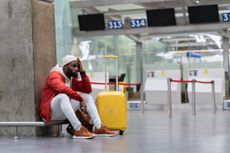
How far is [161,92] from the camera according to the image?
57.8ft

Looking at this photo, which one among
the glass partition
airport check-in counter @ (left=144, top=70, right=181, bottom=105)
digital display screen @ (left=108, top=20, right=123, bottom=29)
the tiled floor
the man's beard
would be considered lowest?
the tiled floor

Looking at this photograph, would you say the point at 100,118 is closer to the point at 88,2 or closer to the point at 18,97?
the point at 18,97

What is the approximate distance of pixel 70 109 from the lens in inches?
287

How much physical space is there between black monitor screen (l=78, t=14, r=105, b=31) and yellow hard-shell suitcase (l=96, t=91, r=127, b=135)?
12.0 meters

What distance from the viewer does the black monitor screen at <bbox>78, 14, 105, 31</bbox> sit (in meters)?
19.8

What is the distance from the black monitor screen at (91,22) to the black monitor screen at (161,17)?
1.77m

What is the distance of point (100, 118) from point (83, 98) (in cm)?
59

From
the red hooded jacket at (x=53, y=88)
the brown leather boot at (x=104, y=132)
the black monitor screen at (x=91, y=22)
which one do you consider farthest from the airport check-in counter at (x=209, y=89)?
the red hooded jacket at (x=53, y=88)

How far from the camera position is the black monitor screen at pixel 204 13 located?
18.3m

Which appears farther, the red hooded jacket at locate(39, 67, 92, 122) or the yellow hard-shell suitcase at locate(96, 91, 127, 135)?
the yellow hard-shell suitcase at locate(96, 91, 127, 135)

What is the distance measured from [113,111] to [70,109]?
2.90 feet

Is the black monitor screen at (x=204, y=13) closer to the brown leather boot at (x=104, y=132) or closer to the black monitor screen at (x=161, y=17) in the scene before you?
the black monitor screen at (x=161, y=17)

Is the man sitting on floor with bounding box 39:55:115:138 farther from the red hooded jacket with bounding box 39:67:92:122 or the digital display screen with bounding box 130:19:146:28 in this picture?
the digital display screen with bounding box 130:19:146:28

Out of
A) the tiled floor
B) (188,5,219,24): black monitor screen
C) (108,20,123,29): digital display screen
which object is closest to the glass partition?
(108,20,123,29): digital display screen
